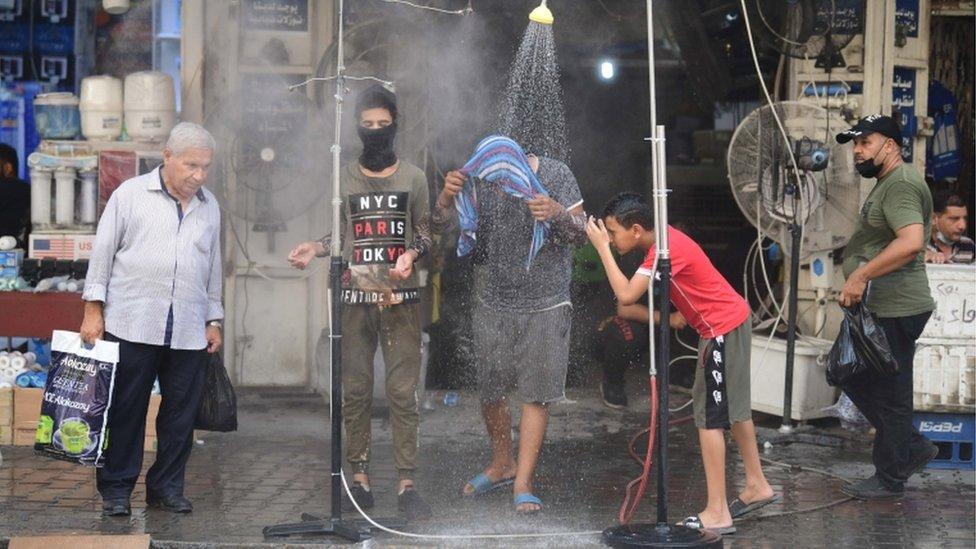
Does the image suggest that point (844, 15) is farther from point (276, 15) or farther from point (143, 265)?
point (143, 265)

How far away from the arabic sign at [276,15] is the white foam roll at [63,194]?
5.12ft

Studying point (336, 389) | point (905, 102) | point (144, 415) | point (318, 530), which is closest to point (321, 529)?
point (318, 530)

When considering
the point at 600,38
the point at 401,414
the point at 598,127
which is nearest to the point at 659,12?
the point at 600,38

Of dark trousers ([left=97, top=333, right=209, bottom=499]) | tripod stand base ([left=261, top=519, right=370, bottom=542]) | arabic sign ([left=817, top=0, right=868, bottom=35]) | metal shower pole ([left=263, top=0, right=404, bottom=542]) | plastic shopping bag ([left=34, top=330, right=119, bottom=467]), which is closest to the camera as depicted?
metal shower pole ([left=263, top=0, right=404, bottom=542])

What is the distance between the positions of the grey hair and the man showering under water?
1135 millimetres

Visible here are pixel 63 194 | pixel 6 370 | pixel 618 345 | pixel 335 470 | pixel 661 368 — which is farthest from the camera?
pixel 618 345

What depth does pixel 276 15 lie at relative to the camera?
8672 mm

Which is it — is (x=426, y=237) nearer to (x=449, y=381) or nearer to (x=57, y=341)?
(x=57, y=341)

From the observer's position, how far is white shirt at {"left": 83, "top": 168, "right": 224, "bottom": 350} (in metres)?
6.11

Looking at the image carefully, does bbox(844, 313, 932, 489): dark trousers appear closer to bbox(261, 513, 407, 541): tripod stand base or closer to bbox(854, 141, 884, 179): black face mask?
bbox(854, 141, 884, 179): black face mask

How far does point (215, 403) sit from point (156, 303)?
64 cm

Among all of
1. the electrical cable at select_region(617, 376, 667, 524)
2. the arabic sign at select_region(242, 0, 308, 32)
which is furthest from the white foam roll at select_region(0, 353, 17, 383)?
the electrical cable at select_region(617, 376, 667, 524)

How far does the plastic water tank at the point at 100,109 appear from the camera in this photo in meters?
7.98

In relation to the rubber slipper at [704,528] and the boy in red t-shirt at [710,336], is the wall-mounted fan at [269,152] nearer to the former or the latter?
the boy in red t-shirt at [710,336]
